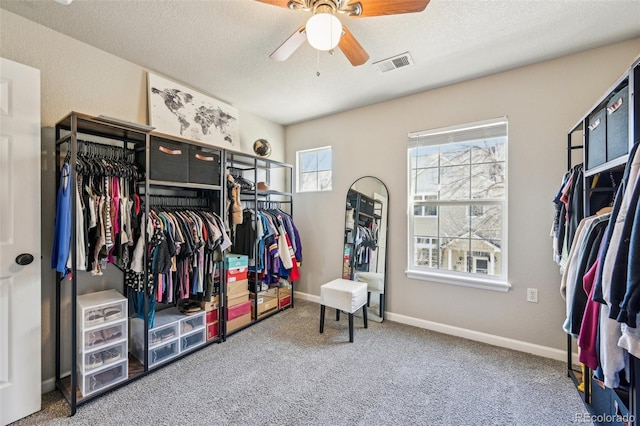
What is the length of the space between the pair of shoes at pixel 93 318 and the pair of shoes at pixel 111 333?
0.12m

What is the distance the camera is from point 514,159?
8.18 feet

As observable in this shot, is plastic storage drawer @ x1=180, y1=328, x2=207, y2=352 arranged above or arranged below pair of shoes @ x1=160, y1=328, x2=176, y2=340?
below

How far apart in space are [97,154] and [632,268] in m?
3.15

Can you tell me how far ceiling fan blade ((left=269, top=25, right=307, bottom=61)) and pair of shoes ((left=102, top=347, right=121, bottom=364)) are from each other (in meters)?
2.34

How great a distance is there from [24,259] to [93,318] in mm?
550

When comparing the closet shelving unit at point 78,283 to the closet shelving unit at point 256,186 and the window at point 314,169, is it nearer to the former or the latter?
the closet shelving unit at point 256,186

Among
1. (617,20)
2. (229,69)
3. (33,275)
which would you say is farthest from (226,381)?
(617,20)

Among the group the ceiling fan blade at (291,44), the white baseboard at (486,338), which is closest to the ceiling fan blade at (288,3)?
the ceiling fan blade at (291,44)

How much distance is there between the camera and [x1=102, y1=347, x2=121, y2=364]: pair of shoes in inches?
75.5

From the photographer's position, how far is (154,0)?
5.66 feet

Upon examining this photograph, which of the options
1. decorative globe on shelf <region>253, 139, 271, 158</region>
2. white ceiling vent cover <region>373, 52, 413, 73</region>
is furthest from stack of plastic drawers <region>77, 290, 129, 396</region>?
white ceiling vent cover <region>373, 52, 413, 73</region>

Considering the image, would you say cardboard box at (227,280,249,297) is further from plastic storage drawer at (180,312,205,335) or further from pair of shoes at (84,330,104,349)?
pair of shoes at (84,330,104,349)

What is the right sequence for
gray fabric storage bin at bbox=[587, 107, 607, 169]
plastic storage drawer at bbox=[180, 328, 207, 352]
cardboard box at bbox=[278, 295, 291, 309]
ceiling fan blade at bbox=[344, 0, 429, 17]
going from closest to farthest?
ceiling fan blade at bbox=[344, 0, 429, 17] < gray fabric storage bin at bbox=[587, 107, 607, 169] < plastic storage drawer at bbox=[180, 328, 207, 352] < cardboard box at bbox=[278, 295, 291, 309]

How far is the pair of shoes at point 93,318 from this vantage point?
5.97ft
